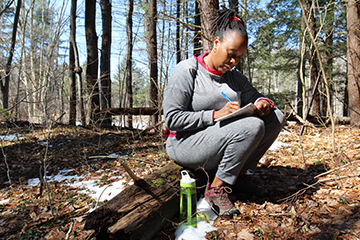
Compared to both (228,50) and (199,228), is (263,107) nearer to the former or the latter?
(228,50)

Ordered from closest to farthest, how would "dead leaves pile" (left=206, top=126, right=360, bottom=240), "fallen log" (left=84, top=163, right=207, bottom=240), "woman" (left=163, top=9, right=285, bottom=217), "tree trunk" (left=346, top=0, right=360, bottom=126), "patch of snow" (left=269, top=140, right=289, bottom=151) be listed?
"fallen log" (left=84, top=163, right=207, bottom=240)
"dead leaves pile" (left=206, top=126, right=360, bottom=240)
"woman" (left=163, top=9, right=285, bottom=217)
"patch of snow" (left=269, top=140, right=289, bottom=151)
"tree trunk" (left=346, top=0, right=360, bottom=126)

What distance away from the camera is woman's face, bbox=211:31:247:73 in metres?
1.92

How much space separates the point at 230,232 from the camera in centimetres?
164

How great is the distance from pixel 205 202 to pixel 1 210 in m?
2.11

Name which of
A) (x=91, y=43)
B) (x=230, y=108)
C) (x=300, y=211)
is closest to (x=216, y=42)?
(x=230, y=108)

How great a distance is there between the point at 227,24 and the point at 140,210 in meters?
1.75

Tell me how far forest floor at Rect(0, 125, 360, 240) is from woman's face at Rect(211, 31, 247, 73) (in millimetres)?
1143

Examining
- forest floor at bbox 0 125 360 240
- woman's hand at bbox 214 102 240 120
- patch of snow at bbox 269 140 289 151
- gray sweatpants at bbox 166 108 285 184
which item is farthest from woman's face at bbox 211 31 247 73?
patch of snow at bbox 269 140 289 151

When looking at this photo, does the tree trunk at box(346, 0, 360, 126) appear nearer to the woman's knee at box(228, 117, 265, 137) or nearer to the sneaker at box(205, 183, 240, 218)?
the woman's knee at box(228, 117, 265, 137)

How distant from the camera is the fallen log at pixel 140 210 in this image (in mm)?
1388

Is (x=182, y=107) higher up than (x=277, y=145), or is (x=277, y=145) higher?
(x=182, y=107)

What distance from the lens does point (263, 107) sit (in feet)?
6.55

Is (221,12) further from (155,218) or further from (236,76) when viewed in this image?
(155,218)

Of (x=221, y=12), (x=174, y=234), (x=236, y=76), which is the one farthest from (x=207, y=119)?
(x=221, y=12)
